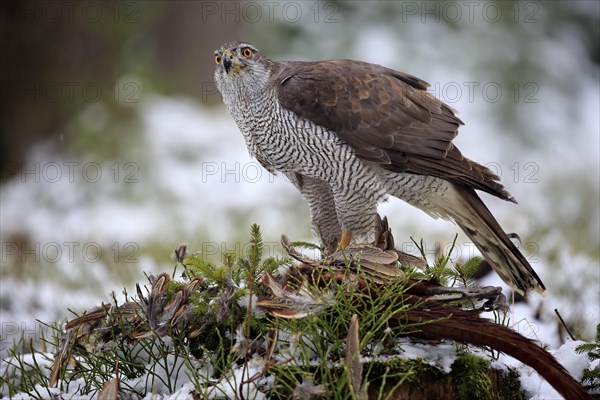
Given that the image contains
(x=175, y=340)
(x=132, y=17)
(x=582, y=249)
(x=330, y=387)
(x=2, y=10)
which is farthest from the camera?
(x=132, y=17)

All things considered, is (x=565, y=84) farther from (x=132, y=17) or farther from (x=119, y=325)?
(x=119, y=325)

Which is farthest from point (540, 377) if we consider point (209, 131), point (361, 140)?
point (209, 131)

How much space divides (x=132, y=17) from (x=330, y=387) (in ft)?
24.2

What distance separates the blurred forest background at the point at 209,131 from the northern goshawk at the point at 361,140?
0.82m

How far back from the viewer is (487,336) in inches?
93.0

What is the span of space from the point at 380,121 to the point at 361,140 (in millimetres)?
164

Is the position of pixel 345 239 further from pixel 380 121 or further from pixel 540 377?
pixel 540 377

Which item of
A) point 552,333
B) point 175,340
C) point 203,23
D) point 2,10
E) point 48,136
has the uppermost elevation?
point 203,23

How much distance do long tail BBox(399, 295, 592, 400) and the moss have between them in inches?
2.8

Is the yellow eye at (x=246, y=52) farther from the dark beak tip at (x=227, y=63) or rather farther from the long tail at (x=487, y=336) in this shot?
the long tail at (x=487, y=336)

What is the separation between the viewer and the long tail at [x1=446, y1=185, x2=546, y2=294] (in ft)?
11.3

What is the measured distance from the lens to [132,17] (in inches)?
348

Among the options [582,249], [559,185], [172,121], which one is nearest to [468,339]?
[582,249]

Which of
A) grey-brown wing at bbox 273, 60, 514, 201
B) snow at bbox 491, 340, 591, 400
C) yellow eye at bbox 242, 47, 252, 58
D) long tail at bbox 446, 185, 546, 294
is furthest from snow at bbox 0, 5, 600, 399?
yellow eye at bbox 242, 47, 252, 58
